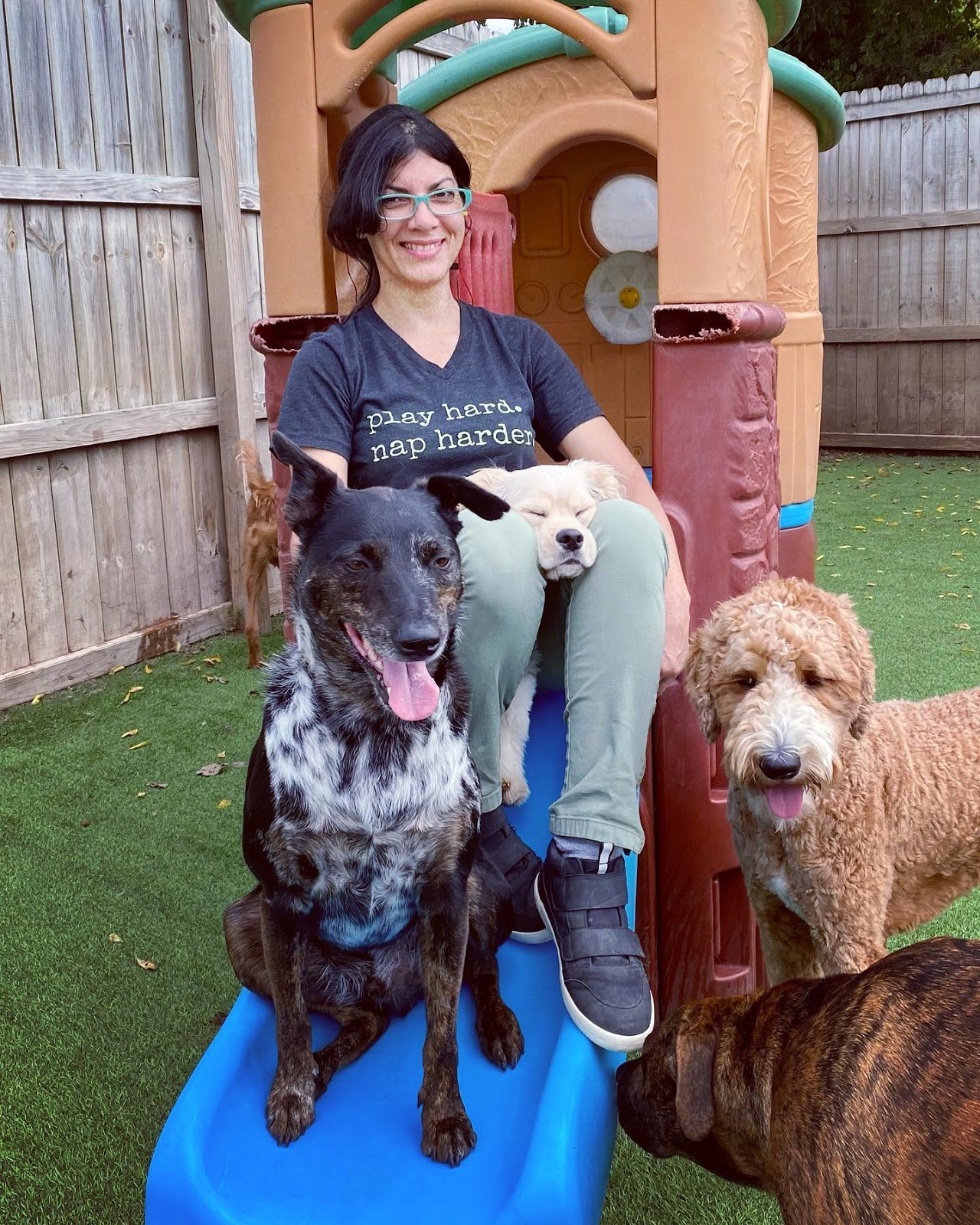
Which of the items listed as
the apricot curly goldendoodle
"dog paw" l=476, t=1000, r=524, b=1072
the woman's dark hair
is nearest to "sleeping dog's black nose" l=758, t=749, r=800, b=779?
the apricot curly goldendoodle

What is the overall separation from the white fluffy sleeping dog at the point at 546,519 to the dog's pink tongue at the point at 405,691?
53 cm

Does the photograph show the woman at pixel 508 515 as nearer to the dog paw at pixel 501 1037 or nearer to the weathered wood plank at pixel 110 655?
the dog paw at pixel 501 1037

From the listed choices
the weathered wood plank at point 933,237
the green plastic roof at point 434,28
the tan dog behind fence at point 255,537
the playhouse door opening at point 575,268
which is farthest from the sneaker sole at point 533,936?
A: the weathered wood plank at point 933,237

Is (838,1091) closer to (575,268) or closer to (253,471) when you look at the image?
(575,268)

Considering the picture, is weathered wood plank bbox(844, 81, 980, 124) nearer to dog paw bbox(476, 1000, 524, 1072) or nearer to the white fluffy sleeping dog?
the white fluffy sleeping dog

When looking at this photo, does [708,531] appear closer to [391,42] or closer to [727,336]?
[727,336]

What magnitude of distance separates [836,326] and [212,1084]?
418 inches

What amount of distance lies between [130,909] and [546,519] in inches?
72.3

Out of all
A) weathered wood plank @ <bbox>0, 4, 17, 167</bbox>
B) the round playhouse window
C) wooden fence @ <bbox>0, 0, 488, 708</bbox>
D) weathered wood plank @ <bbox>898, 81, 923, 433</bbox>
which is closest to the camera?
the round playhouse window

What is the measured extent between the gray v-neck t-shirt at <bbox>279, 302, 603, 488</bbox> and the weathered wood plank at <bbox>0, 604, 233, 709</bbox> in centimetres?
304

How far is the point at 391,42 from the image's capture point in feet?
9.02

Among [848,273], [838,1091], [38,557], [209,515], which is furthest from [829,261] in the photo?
[838,1091]

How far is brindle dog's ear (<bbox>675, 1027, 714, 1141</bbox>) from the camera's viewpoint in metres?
1.88

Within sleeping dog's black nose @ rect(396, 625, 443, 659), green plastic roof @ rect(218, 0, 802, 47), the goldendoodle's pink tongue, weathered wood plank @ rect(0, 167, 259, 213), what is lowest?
the goldendoodle's pink tongue
